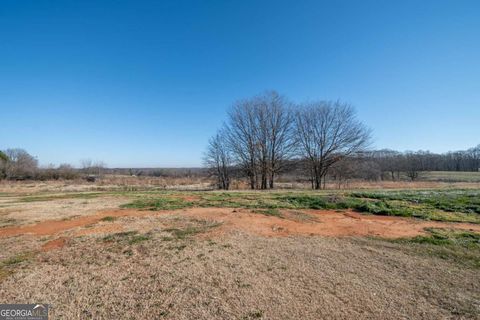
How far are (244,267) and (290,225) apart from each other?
11.1 ft

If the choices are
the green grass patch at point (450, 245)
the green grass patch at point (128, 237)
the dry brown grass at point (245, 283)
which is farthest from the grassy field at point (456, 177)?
the green grass patch at point (128, 237)

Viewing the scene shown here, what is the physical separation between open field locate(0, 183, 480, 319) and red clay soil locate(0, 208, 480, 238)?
39 millimetres

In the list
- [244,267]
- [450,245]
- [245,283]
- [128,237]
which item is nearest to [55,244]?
[128,237]

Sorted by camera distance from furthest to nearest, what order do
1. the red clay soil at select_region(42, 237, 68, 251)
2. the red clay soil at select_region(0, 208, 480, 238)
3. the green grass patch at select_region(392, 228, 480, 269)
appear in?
the red clay soil at select_region(0, 208, 480, 238)
the red clay soil at select_region(42, 237, 68, 251)
the green grass patch at select_region(392, 228, 480, 269)

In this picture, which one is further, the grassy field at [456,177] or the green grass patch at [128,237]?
the grassy field at [456,177]

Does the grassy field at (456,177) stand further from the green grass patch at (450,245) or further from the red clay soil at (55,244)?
the red clay soil at (55,244)

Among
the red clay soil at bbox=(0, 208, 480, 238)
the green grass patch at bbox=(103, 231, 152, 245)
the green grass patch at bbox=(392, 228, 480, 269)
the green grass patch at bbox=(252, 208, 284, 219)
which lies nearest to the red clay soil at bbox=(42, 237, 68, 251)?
the red clay soil at bbox=(0, 208, 480, 238)

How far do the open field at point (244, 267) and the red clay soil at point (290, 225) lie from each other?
0.04 metres

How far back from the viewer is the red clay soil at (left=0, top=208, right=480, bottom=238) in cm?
602

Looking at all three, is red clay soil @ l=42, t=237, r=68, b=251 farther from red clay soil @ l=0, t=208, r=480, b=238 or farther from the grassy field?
the grassy field

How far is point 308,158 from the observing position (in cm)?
2591

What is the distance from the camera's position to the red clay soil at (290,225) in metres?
6.02

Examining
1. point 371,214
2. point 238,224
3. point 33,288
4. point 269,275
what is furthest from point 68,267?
point 371,214

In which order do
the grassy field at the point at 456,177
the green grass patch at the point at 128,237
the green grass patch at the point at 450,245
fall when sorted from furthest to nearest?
the grassy field at the point at 456,177 < the green grass patch at the point at 128,237 < the green grass patch at the point at 450,245
